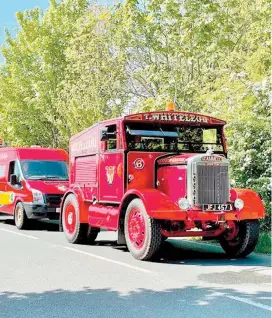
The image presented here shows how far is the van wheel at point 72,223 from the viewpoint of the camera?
12484 millimetres

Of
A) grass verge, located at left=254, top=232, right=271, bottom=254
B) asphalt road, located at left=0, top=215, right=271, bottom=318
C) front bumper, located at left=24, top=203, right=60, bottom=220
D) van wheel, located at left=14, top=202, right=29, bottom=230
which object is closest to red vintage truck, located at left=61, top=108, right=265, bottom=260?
asphalt road, located at left=0, top=215, right=271, bottom=318

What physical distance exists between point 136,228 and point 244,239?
6.51 ft

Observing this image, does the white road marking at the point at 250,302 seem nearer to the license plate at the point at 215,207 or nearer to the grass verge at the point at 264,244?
the license plate at the point at 215,207

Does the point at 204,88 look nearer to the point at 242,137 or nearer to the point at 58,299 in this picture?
the point at 242,137

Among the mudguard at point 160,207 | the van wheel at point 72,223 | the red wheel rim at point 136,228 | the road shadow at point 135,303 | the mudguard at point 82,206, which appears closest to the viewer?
the road shadow at point 135,303

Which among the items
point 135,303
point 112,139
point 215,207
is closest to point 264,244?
point 215,207

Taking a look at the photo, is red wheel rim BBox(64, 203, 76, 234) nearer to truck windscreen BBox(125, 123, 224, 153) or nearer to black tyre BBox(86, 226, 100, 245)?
black tyre BBox(86, 226, 100, 245)

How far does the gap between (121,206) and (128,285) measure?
302 centimetres

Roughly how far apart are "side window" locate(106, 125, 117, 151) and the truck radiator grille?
1.97 metres

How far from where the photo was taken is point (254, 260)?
10188 millimetres

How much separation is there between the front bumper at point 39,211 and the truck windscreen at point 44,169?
1111 millimetres

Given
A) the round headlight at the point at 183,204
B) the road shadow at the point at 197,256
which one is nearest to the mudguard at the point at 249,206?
the road shadow at the point at 197,256

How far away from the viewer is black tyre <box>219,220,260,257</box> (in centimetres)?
1045

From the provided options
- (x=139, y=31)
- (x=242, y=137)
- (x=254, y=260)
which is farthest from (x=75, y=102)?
(x=254, y=260)
